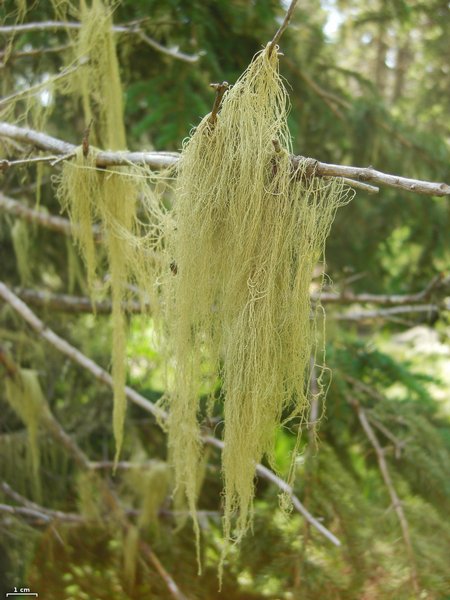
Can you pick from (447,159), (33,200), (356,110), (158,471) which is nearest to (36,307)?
(33,200)

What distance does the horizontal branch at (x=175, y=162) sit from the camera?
1318mm

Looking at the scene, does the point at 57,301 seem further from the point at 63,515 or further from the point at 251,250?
the point at 251,250

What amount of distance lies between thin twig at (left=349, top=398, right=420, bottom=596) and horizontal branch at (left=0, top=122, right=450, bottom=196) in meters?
1.55

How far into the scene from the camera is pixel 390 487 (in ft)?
9.18

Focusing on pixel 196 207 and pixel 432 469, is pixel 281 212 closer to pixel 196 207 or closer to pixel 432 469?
pixel 196 207

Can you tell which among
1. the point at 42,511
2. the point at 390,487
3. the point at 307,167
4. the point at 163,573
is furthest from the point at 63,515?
the point at 307,167

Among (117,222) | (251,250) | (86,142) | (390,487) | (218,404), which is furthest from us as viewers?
(390,487)

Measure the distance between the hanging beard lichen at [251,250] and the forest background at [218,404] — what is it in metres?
0.43

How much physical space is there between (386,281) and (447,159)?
3.51 feet

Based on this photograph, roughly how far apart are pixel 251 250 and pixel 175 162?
0.35 m

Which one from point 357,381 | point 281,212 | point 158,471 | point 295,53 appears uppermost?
point 295,53

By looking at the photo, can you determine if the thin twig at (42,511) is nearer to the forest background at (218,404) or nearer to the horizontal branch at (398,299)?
the forest background at (218,404)

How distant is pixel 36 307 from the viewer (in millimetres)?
3762

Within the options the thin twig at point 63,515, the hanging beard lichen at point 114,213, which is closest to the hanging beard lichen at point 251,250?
the hanging beard lichen at point 114,213
